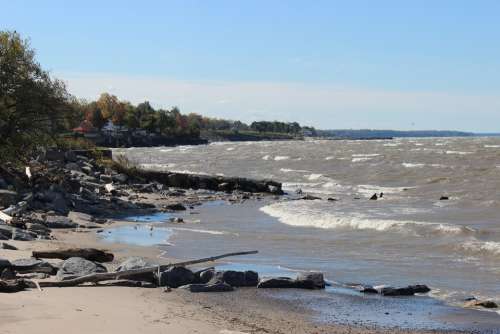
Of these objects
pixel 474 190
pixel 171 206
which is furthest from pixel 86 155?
pixel 474 190

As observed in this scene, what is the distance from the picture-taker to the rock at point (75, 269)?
12.2m

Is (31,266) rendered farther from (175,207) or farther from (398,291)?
(175,207)

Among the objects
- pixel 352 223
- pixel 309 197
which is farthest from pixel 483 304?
pixel 309 197

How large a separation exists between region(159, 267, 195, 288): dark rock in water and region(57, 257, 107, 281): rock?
1083 millimetres

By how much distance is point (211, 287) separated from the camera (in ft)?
42.9

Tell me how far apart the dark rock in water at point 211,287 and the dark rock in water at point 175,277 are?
0.27 m

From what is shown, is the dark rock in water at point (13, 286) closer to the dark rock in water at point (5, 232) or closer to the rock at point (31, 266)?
the rock at point (31, 266)

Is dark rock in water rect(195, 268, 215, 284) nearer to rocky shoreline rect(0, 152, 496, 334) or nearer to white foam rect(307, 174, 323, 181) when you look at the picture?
rocky shoreline rect(0, 152, 496, 334)

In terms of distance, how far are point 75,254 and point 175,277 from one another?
2976 mm

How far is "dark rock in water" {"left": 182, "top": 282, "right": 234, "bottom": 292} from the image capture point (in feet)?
42.3

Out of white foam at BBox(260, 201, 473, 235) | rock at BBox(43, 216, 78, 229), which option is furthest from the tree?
white foam at BBox(260, 201, 473, 235)

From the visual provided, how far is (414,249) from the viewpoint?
2009 cm

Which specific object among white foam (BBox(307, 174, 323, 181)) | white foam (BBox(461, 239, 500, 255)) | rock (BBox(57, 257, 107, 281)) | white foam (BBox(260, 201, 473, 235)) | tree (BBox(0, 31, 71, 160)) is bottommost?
white foam (BBox(307, 174, 323, 181))

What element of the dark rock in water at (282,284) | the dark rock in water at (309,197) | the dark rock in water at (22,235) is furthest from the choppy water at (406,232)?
the dark rock in water at (22,235)
